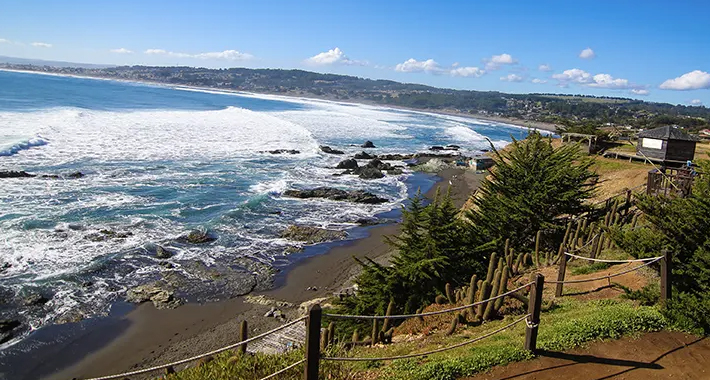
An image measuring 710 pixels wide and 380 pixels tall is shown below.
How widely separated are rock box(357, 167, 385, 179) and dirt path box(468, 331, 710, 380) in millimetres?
36631

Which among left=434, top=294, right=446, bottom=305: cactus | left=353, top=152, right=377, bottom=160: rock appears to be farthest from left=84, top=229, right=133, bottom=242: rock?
left=353, top=152, right=377, bottom=160: rock

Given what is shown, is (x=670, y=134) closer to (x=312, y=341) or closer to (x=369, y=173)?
(x=369, y=173)

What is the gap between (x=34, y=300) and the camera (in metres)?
16.5

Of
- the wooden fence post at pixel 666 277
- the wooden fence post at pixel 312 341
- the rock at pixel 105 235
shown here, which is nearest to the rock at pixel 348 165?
the rock at pixel 105 235

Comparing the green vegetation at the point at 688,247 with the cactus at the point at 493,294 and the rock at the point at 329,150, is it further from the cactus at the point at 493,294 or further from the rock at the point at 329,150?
the rock at the point at 329,150

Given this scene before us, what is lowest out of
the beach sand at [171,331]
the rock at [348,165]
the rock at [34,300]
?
the beach sand at [171,331]

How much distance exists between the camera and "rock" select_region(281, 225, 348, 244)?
25.5 metres

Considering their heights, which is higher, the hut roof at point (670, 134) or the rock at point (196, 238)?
the hut roof at point (670, 134)

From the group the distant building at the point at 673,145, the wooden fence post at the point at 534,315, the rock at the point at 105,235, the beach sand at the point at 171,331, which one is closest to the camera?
the wooden fence post at the point at 534,315

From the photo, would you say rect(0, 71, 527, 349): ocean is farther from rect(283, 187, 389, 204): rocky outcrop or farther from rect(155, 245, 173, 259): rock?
rect(283, 187, 389, 204): rocky outcrop

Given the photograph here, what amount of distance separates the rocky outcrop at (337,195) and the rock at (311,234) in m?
7.66

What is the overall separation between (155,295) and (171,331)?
8.42ft

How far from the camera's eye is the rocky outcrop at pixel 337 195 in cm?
3462

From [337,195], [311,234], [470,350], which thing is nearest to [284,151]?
[337,195]
